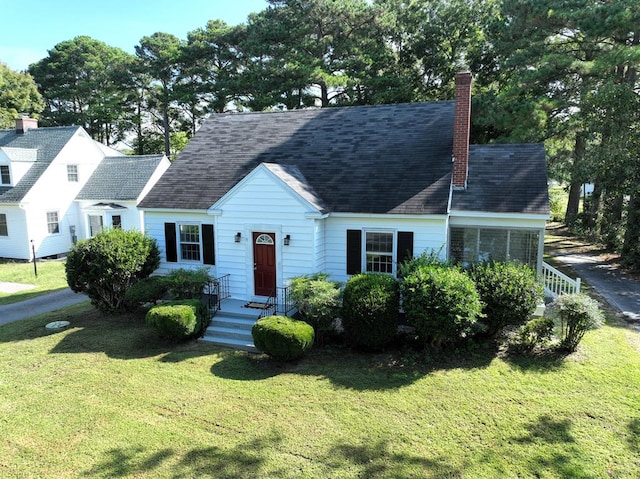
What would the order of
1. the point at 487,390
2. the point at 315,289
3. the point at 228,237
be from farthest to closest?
the point at 228,237 < the point at 315,289 < the point at 487,390

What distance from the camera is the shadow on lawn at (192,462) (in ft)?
21.0

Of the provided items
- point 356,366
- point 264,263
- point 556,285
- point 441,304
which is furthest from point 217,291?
point 556,285

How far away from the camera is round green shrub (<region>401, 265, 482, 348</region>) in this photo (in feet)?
31.9

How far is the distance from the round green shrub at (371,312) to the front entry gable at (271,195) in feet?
9.50

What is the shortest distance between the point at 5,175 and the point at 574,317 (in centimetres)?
2811

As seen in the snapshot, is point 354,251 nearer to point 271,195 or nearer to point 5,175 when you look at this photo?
point 271,195

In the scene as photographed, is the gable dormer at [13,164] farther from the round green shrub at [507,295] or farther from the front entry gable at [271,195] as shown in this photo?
the round green shrub at [507,295]

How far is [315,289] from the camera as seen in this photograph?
10.9m

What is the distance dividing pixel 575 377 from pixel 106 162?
91.5 feet

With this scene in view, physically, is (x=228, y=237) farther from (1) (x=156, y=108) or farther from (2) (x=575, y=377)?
(1) (x=156, y=108)

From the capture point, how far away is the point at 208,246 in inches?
559

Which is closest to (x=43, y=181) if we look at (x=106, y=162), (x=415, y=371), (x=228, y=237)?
(x=106, y=162)

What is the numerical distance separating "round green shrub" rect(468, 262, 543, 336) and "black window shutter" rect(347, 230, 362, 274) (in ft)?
11.6

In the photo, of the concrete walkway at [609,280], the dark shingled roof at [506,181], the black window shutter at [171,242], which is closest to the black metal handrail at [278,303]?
the black window shutter at [171,242]
